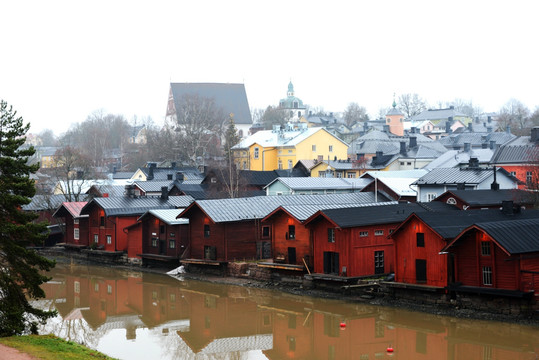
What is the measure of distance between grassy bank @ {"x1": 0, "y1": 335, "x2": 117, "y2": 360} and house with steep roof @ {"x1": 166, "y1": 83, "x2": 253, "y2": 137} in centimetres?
10256

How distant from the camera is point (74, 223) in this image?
5803cm

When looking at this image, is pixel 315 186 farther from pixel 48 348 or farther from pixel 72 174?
pixel 48 348

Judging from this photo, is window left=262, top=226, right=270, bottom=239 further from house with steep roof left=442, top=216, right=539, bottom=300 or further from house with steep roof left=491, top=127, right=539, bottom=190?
house with steep roof left=491, top=127, right=539, bottom=190

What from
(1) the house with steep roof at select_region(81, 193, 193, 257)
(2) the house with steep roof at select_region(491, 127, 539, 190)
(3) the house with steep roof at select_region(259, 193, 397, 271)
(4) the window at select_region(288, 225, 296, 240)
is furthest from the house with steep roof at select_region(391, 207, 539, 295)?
(1) the house with steep roof at select_region(81, 193, 193, 257)

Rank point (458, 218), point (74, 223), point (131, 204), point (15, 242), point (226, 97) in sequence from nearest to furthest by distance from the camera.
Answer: point (15, 242), point (458, 218), point (131, 204), point (74, 223), point (226, 97)

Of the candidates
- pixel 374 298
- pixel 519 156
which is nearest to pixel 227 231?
pixel 374 298

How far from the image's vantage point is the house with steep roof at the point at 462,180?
47969 mm

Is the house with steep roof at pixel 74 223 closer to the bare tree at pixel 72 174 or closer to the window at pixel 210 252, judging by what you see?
the bare tree at pixel 72 174

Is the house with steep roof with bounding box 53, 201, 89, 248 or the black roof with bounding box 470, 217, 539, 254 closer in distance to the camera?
the black roof with bounding box 470, 217, 539, 254

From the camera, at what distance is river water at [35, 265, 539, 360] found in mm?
25922

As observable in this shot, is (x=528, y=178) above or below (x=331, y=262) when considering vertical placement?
above

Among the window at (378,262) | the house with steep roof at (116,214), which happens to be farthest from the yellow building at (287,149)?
the window at (378,262)

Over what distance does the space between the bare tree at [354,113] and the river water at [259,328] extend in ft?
436

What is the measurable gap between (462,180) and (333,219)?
54.1 ft
